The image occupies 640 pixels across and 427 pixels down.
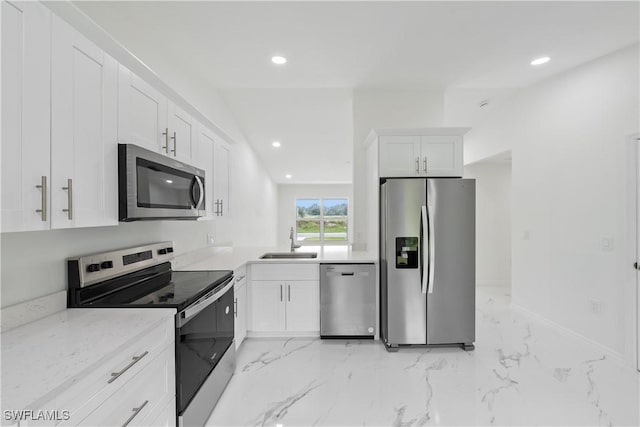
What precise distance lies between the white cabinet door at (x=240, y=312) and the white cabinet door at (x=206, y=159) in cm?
74

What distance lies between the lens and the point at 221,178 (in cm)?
295

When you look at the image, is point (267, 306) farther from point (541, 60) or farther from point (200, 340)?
point (541, 60)

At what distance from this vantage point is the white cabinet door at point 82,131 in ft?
3.74

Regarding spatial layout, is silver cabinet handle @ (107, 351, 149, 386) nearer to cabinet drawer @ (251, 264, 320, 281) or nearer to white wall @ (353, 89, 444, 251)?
cabinet drawer @ (251, 264, 320, 281)

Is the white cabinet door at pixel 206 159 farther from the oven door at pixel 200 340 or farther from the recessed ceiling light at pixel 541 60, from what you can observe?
the recessed ceiling light at pixel 541 60

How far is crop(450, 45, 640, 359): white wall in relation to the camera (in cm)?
265

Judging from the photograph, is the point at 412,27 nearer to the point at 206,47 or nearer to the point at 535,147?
the point at 206,47

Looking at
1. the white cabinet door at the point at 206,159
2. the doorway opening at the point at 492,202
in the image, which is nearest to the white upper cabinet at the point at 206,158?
the white cabinet door at the point at 206,159

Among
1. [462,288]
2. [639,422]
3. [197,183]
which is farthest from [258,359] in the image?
[639,422]

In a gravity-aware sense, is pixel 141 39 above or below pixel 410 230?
above

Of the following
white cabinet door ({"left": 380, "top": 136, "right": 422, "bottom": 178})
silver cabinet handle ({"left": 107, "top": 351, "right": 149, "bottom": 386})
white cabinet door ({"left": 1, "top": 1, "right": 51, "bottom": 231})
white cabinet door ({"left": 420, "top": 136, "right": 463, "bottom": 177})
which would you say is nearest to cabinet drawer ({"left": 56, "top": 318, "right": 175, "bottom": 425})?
silver cabinet handle ({"left": 107, "top": 351, "right": 149, "bottom": 386})

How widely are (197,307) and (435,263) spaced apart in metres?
2.10

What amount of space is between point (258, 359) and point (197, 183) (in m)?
1.65

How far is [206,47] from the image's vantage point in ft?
8.68
